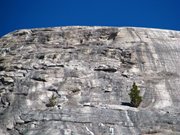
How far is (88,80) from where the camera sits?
4444cm

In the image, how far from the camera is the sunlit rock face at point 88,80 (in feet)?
123

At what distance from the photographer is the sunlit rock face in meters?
37.5

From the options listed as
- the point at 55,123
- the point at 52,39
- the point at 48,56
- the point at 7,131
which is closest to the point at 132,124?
the point at 55,123

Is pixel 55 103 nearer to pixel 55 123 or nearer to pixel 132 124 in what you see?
pixel 55 123

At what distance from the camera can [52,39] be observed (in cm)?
5272

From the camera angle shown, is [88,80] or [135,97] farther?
[88,80]

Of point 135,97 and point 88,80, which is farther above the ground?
point 88,80

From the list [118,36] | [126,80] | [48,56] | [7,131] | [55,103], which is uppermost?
Result: [118,36]

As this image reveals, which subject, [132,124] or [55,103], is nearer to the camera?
[132,124]

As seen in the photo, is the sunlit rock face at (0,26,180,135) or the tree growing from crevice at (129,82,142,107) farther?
the tree growing from crevice at (129,82,142,107)

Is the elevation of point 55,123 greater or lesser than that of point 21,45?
lesser

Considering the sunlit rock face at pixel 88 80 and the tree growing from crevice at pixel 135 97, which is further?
the tree growing from crevice at pixel 135 97

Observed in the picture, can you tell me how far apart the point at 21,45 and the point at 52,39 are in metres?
4.03

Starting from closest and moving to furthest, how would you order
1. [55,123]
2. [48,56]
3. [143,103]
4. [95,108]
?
1. [55,123]
2. [95,108]
3. [143,103]
4. [48,56]
